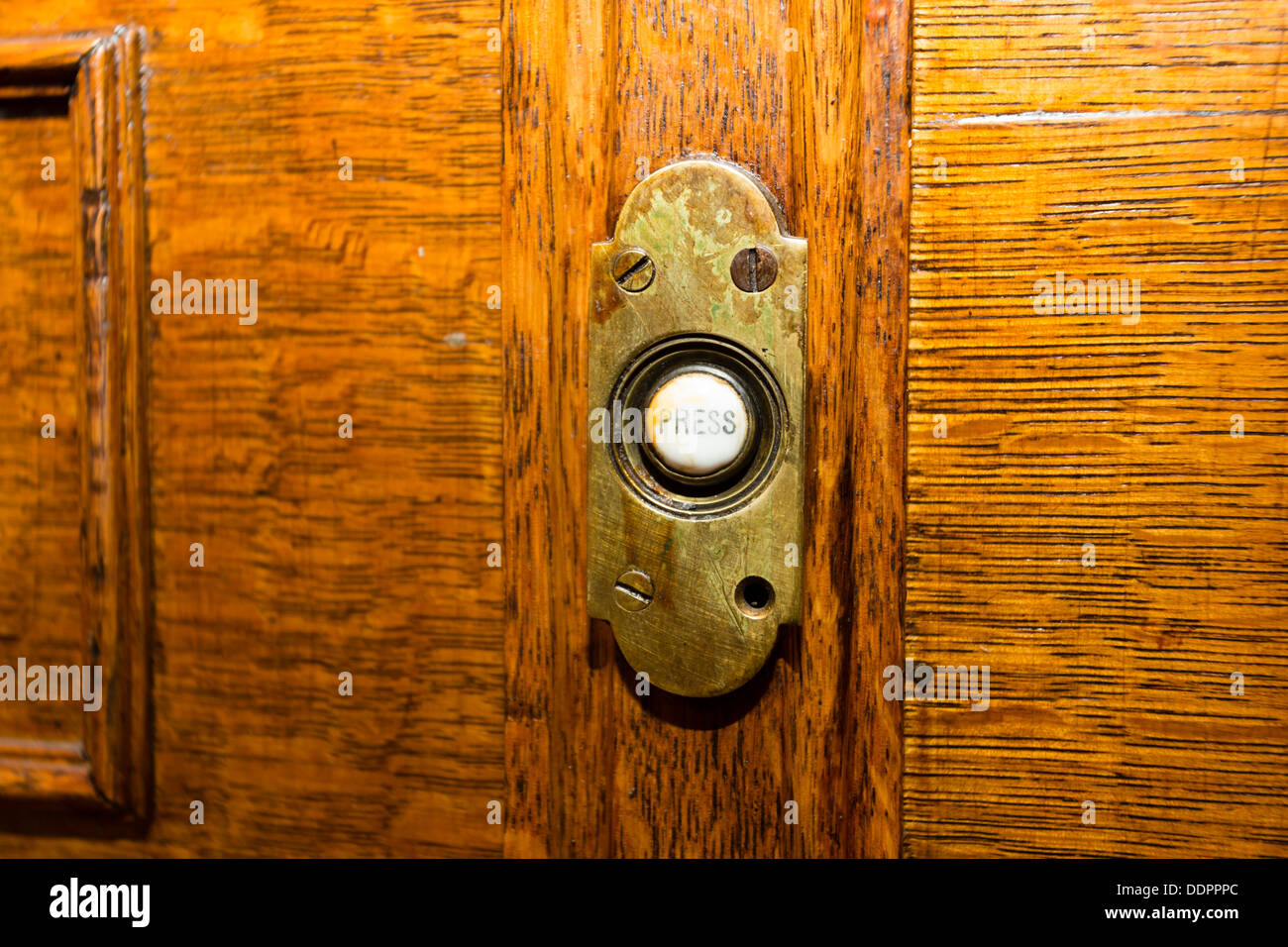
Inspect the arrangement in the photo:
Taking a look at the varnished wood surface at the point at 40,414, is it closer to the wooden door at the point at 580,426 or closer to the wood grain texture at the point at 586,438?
the wooden door at the point at 580,426

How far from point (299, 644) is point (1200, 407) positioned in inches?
20.3

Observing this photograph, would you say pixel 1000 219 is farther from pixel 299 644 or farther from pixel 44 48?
pixel 44 48

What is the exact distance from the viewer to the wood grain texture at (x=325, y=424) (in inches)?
17.1

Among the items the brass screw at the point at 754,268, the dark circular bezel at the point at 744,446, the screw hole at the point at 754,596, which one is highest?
the brass screw at the point at 754,268

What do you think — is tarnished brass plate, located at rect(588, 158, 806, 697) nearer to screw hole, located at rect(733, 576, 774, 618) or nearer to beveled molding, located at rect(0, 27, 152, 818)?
screw hole, located at rect(733, 576, 774, 618)

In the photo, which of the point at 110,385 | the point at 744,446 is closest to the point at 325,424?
the point at 110,385

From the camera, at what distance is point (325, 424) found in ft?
1.47

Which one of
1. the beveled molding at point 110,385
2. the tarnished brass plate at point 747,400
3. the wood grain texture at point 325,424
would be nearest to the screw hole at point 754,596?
the tarnished brass plate at point 747,400

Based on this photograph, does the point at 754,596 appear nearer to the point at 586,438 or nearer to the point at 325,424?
the point at 586,438

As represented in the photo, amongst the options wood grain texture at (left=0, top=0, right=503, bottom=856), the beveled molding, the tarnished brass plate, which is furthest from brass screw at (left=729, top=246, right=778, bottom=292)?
the beveled molding

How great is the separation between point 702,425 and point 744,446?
2 cm

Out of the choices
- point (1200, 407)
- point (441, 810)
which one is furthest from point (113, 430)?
point (1200, 407)

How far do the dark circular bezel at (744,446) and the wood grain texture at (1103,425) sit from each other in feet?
0.26

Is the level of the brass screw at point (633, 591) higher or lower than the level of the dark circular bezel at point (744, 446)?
lower
